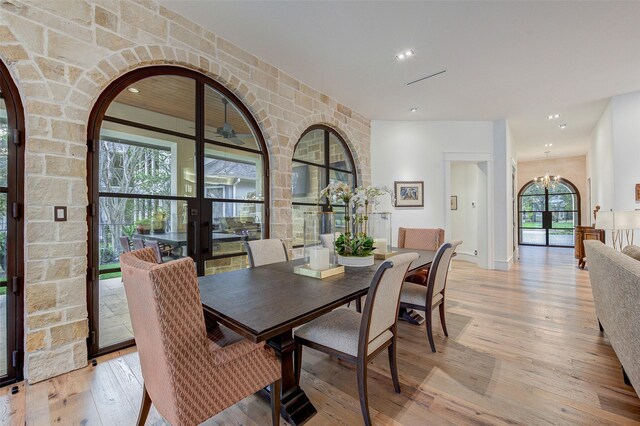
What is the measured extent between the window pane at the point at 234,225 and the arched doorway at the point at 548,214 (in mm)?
10231

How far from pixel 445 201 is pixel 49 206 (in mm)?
5730

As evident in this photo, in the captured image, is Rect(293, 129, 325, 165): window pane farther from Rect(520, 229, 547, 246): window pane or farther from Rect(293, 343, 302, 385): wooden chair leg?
Rect(520, 229, 547, 246): window pane

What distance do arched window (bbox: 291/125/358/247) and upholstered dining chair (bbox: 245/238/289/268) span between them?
1.18 m

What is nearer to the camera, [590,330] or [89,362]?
[89,362]

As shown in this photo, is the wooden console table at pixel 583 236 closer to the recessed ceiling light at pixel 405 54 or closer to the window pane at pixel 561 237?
the window pane at pixel 561 237

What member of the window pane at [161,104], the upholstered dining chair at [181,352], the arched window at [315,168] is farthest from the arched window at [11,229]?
the arched window at [315,168]

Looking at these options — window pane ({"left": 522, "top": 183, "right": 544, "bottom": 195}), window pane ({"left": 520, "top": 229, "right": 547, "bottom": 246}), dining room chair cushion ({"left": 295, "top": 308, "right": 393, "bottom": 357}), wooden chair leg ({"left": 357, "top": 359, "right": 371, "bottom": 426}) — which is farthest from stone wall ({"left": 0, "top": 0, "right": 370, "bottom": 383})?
window pane ({"left": 520, "top": 229, "right": 547, "bottom": 246})

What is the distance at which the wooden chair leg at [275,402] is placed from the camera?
137cm

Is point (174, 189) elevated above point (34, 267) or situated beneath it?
elevated above

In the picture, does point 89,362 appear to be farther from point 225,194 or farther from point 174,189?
point 225,194

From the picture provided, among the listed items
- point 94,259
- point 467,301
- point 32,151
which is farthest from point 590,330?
point 32,151

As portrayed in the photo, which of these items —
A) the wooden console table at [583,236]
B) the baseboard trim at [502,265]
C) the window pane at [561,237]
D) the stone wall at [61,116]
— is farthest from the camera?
the window pane at [561,237]

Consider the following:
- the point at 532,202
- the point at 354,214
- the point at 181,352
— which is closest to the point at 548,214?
the point at 532,202

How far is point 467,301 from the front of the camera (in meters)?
3.64
